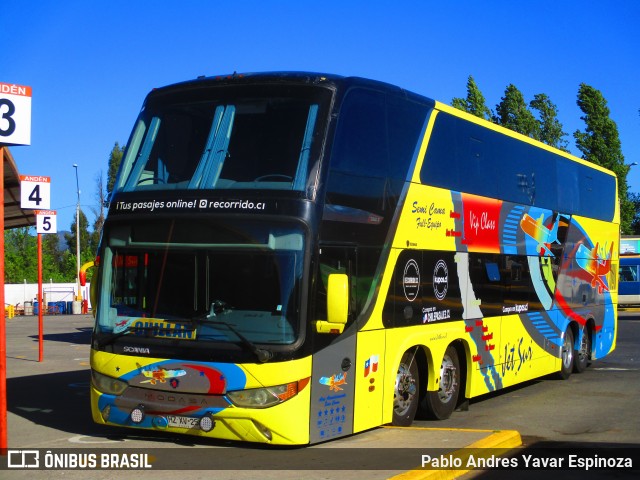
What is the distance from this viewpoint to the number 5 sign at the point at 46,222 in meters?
20.0

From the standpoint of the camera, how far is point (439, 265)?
38.0 feet

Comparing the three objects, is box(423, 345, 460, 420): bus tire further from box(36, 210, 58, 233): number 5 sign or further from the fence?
the fence

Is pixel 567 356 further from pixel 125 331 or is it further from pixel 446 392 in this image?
pixel 125 331

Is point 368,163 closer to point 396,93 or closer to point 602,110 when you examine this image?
point 396,93

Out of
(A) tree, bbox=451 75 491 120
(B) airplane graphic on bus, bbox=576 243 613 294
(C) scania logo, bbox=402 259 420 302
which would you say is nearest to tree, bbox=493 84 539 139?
(A) tree, bbox=451 75 491 120

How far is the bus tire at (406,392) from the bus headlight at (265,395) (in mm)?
2250

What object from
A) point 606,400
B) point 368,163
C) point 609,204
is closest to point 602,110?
point 609,204

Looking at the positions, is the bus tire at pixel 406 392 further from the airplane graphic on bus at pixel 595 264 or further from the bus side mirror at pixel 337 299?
the airplane graphic on bus at pixel 595 264

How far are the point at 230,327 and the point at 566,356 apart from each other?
33.1 feet

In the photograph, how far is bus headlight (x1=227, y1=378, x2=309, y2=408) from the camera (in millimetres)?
8445

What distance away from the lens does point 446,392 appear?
467 inches

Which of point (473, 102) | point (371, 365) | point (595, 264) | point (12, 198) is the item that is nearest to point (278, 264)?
point (371, 365)

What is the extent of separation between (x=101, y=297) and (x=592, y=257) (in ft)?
38.7

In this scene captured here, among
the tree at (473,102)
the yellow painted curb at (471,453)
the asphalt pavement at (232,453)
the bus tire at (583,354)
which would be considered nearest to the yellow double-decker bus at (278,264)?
the asphalt pavement at (232,453)
